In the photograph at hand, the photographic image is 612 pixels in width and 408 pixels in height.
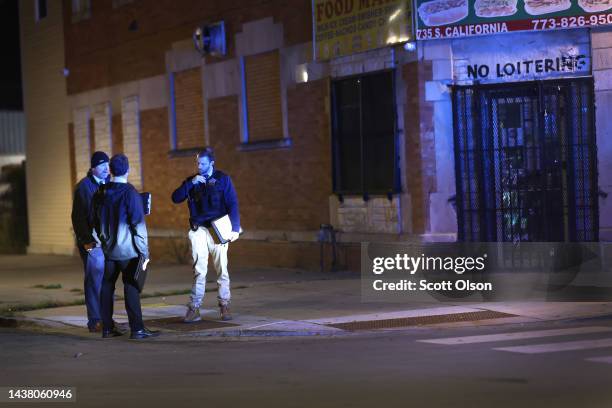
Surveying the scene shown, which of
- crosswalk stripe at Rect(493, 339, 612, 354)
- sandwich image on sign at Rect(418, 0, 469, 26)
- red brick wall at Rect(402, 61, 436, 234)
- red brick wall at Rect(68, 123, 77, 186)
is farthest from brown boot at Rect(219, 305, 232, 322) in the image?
red brick wall at Rect(68, 123, 77, 186)

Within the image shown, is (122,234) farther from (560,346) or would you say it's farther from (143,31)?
(143,31)

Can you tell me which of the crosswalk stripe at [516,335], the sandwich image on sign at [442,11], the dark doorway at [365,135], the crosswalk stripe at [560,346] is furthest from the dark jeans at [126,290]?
the sandwich image on sign at [442,11]

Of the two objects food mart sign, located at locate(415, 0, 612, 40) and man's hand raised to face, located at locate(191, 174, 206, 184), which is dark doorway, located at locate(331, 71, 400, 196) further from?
man's hand raised to face, located at locate(191, 174, 206, 184)

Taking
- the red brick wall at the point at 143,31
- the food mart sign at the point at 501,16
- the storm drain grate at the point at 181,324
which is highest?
the red brick wall at the point at 143,31

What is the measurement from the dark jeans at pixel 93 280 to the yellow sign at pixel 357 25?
21.3ft

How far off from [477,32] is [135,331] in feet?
24.1

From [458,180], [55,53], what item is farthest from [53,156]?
[458,180]

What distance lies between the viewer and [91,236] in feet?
36.9

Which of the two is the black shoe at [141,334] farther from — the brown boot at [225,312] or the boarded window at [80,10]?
the boarded window at [80,10]

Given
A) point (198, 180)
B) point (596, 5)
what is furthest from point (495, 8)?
point (198, 180)

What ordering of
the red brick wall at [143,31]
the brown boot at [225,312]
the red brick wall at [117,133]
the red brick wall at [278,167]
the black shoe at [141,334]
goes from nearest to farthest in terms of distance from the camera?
the black shoe at [141,334] < the brown boot at [225,312] < the red brick wall at [278,167] < the red brick wall at [143,31] < the red brick wall at [117,133]

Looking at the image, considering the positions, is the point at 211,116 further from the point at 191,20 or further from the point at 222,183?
the point at 222,183

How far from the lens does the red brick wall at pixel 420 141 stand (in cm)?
1580

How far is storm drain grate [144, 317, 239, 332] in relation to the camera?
11422 millimetres
